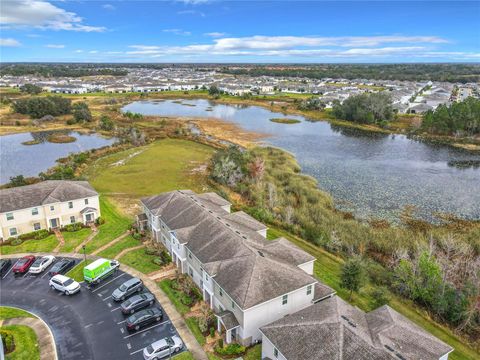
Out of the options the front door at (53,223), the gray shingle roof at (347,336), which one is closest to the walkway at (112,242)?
the front door at (53,223)

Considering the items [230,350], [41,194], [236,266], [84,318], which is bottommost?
[84,318]

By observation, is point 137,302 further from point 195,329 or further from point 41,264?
point 41,264

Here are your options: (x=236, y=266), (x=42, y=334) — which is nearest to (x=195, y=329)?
(x=236, y=266)

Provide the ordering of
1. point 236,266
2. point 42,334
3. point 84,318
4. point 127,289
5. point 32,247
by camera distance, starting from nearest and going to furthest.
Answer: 1. point 42,334
2. point 236,266
3. point 84,318
4. point 127,289
5. point 32,247

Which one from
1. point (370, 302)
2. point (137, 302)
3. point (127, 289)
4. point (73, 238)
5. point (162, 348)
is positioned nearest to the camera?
point (162, 348)

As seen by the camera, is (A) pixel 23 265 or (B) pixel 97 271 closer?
(B) pixel 97 271

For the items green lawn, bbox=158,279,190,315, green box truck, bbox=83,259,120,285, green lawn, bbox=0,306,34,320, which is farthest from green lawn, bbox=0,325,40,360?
green lawn, bbox=158,279,190,315

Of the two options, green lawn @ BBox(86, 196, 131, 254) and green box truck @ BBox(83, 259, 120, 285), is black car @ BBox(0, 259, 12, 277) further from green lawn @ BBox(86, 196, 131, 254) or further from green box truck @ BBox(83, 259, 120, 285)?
green box truck @ BBox(83, 259, 120, 285)

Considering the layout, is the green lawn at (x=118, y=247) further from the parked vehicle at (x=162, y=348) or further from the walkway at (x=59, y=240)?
the parked vehicle at (x=162, y=348)

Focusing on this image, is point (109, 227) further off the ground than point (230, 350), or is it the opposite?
point (109, 227)
